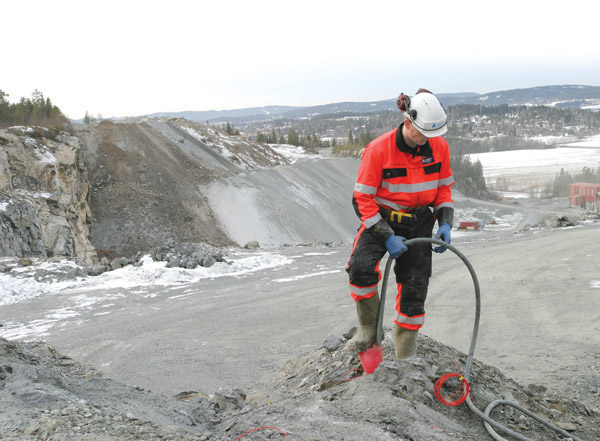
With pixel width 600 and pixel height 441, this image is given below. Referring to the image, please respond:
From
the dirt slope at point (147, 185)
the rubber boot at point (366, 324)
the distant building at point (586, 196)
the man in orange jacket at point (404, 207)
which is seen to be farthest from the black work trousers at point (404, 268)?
the distant building at point (586, 196)

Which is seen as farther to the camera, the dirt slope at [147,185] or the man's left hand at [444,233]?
the dirt slope at [147,185]

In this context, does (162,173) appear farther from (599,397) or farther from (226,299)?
(599,397)

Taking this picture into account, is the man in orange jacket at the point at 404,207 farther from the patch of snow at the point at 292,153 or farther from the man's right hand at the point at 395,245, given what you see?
the patch of snow at the point at 292,153

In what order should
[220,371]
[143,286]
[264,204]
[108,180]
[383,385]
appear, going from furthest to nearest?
[264,204] → [108,180] → [143,286] → [220,371] → [383,385]

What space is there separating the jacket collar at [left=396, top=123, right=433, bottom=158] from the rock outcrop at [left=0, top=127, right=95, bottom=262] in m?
12.7

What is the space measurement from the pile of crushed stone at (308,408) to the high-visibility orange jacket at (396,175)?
1.23 metres

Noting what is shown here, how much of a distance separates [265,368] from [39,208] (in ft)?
41.5

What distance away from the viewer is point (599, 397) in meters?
4.70

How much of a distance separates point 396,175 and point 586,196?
71403mm

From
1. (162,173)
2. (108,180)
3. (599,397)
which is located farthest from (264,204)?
(599,397)

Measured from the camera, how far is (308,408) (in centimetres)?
349

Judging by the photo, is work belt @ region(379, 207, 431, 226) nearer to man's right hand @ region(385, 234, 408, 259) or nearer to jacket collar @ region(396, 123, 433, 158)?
man's right hand @ region(385, 234, 408, 259)

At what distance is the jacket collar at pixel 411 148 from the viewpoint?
13.1ft

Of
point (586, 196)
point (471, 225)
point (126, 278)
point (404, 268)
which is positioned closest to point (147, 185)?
point (126, 278)
